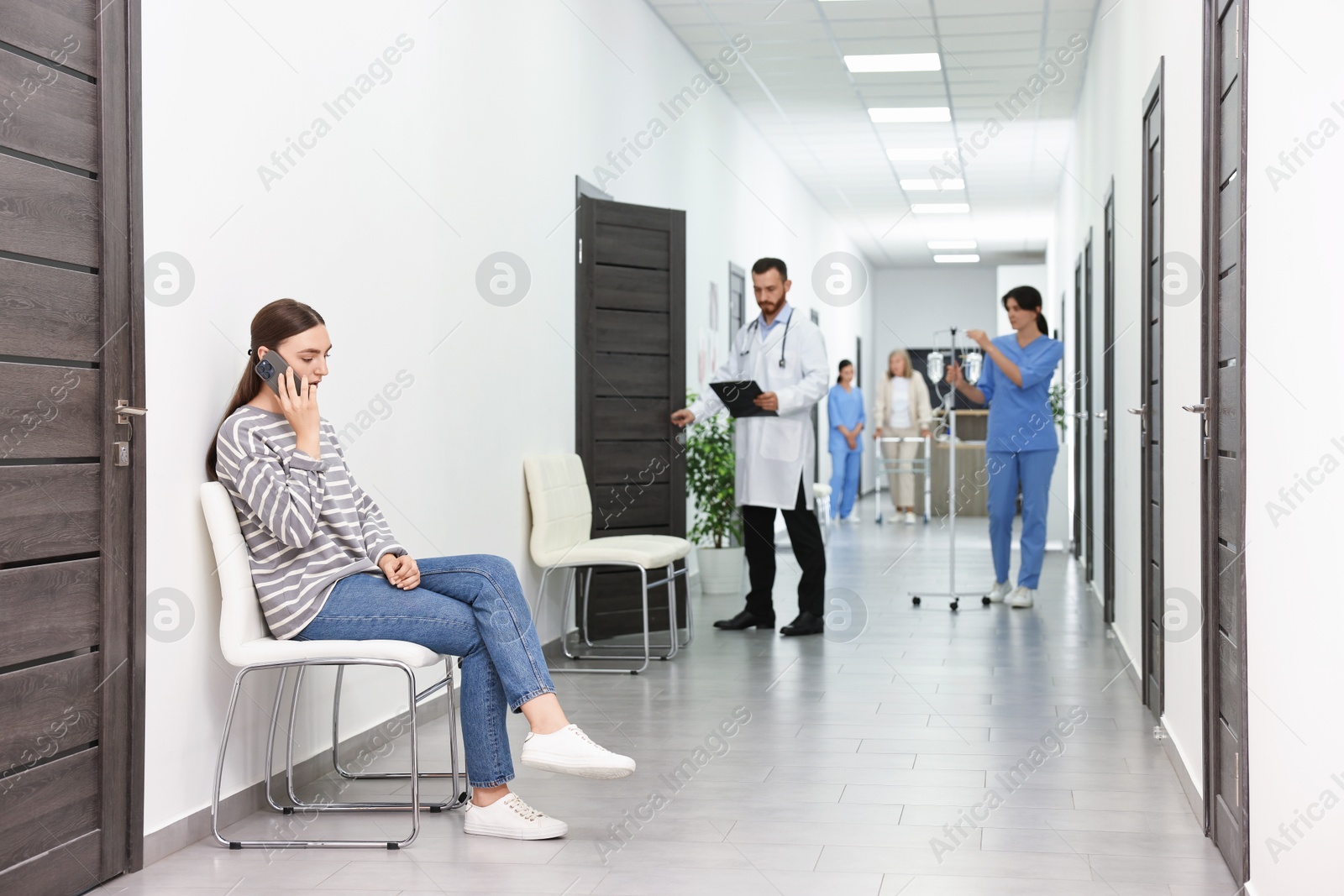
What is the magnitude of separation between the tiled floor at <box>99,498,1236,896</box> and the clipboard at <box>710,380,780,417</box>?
3.42 feet

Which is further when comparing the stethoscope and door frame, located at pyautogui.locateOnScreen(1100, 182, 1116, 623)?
the stethoscope

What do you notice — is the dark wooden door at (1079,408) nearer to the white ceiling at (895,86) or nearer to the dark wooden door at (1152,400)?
the white ceiling at (895,86)

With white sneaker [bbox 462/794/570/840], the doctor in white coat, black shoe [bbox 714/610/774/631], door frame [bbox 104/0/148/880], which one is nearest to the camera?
door frame [bbox 104/0/148/880]

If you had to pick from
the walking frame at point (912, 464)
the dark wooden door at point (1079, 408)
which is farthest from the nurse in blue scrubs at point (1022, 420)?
the walking frame at point (912, 464)

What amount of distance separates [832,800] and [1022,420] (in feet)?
11.1

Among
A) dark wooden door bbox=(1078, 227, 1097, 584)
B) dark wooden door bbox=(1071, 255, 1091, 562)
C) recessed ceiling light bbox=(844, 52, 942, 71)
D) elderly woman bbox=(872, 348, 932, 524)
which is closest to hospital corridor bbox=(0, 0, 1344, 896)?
dark wooden door bbox=(1078, 227, 1097, 584)

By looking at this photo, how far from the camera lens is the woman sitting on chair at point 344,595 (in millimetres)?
2672

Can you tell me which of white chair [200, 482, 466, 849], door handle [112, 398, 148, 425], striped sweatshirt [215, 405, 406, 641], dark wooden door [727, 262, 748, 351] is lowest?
white chair [200, 482, 466, 849]

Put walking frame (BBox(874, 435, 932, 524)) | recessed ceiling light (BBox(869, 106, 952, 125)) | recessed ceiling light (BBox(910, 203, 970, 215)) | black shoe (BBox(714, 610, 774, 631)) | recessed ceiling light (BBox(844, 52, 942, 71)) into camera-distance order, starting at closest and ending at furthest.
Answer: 1. black shoe (BBox(714, 610, 774, 631))
2. recessed ceiling light (BBox(844, 52, 942, 71))
3. recessed ceiling light (BBox(869, 106, 952, 125))
4. walking frame (BBox(874, 435, 932, 524))
5. recessed ceiling light (BBox(910, 203, 970, 215))

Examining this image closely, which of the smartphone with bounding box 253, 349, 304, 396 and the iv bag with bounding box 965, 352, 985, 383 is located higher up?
the iv bag with bounding box 965, 352, 985, 383

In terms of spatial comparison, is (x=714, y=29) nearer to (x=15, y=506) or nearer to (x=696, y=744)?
(x=696, y=744)

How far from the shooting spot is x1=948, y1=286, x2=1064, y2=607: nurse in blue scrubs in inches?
235

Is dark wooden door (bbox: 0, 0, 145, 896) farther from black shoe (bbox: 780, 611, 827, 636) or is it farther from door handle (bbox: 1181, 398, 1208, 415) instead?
black shoe (bbox: 780, 611, 827, 636)

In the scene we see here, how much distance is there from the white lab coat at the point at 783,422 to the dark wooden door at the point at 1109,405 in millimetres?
1199
